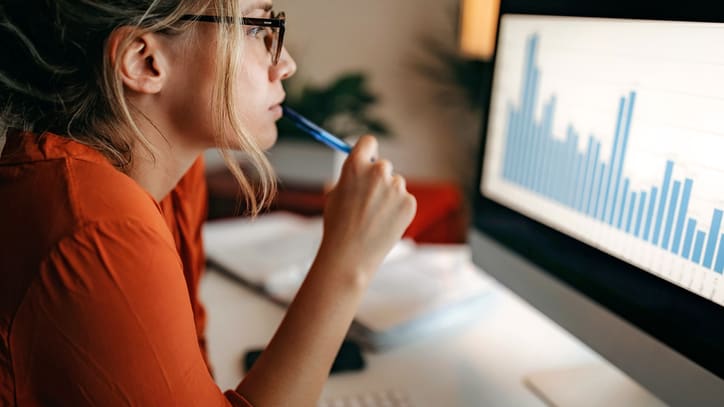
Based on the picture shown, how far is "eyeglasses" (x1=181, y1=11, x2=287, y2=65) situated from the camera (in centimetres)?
61

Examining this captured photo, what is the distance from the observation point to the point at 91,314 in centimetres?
50

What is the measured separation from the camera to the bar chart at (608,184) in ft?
1.86

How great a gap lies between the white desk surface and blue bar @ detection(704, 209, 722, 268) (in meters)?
0.29

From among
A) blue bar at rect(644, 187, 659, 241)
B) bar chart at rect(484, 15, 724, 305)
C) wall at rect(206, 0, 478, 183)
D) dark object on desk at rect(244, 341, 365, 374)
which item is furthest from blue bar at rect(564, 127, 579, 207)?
wall at rect(206, 0, 478, 183)

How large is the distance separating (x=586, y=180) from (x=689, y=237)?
0.49 ft

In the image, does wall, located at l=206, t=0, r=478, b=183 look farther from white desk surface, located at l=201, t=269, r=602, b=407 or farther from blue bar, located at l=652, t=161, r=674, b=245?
blue bar, located at l=652, t=161, r=674, b=245

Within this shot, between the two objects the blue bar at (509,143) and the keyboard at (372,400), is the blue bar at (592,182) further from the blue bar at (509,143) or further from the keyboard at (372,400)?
the keyboard at (372,400)

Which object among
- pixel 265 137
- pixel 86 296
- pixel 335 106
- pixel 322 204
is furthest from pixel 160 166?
pixel 335 106

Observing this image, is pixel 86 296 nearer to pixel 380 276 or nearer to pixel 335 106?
pixel 380 276

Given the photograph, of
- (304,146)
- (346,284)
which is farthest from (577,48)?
(304,146)

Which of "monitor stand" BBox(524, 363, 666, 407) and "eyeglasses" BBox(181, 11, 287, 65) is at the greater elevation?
"eyeglasses" BBox(181, 11, 287, 65)

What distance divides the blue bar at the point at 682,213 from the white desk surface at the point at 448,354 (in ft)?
0.90

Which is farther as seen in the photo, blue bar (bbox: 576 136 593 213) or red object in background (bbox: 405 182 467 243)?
red object in background (bbox: 405 182 467 243)

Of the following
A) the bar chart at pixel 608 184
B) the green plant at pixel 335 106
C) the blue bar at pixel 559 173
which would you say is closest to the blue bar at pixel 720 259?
the bar chart at pixel 608 184
